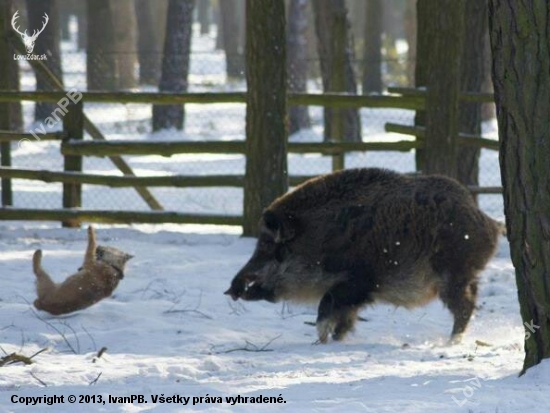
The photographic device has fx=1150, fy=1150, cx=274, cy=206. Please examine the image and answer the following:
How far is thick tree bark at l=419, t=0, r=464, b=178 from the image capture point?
1144 centimetres

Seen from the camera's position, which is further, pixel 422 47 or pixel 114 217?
pixel 114 217

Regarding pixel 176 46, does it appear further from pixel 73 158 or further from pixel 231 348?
pixel 231 348

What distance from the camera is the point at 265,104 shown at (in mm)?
11086

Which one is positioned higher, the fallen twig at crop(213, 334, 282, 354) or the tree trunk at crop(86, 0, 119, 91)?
the tree trunk at crop(86, 0, 119, 91)

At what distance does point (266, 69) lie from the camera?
11.0m

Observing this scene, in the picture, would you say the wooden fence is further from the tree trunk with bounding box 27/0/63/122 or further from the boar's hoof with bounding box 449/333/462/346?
the tree trunk with bounding box 27/0/63/122

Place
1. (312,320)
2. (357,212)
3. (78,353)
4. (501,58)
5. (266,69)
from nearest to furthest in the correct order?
(501,58) < (78,353) < (357,212) < (312,320) < (266,69)

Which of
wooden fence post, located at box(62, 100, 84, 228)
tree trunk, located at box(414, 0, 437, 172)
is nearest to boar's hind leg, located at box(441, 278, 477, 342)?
tree trunk, located at box(414, 0, 437, 172)

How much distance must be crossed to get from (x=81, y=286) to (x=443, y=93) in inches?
213

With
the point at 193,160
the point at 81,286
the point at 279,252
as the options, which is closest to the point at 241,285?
the point at 279,252

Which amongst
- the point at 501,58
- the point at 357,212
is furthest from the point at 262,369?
the point at 501,58

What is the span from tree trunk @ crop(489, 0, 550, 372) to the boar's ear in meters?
2.26

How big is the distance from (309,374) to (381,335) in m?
1.93

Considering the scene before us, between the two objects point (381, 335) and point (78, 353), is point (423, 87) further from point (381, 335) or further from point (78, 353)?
point (78, 353)
